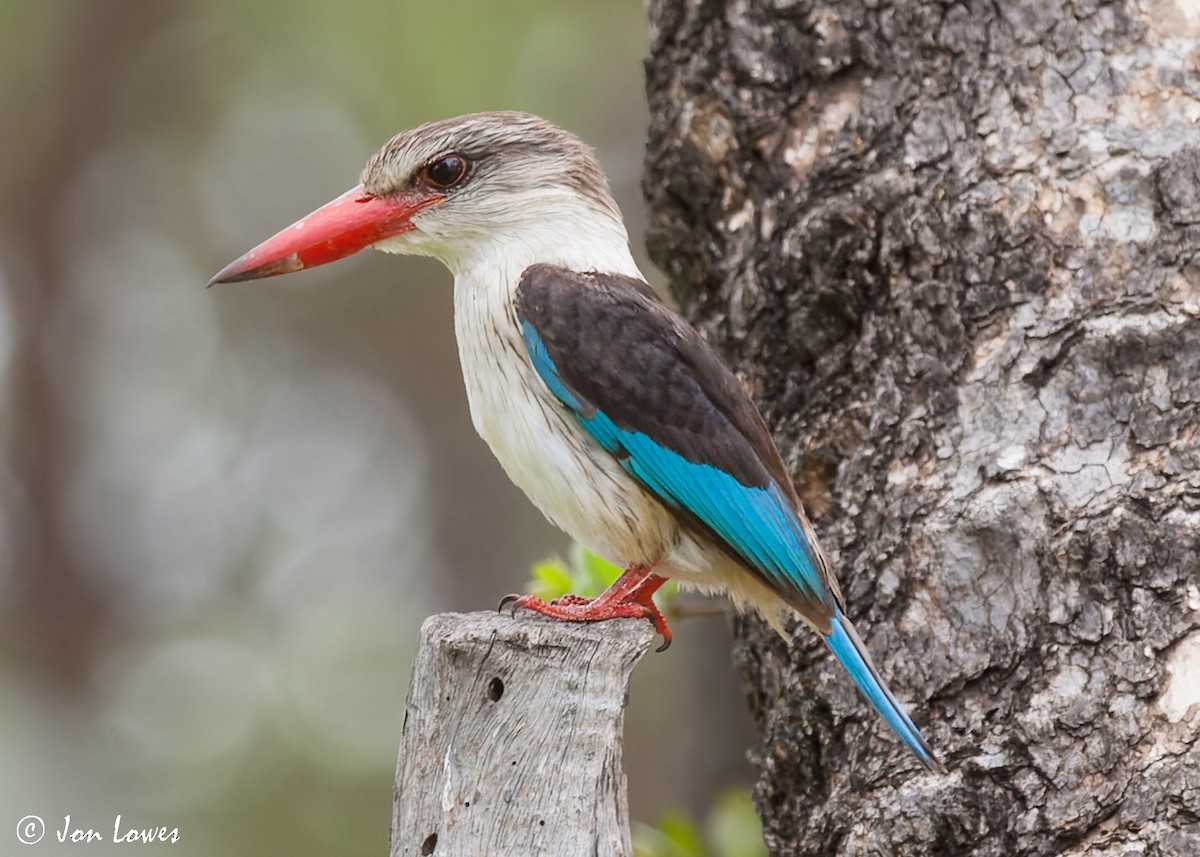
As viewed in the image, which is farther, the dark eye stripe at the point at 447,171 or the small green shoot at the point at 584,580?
the small green shoot at the point at 584,580

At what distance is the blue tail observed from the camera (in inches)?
110

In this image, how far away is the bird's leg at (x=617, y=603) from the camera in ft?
9.85

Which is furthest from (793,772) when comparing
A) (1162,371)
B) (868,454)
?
(1162,371)

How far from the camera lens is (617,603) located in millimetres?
3178

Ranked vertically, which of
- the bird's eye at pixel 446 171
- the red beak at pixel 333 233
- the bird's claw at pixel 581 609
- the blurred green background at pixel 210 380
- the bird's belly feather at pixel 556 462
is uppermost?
the blurred green background at pixel 210 380

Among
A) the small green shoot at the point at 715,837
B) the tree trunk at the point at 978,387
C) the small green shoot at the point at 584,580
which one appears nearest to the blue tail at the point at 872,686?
the tree trunk at the point at 978,387

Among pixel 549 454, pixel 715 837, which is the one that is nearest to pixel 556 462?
pixel 549 454

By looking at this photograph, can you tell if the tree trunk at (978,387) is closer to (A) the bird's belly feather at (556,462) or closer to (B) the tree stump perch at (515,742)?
(A) the bird's belly feather at (556,462)

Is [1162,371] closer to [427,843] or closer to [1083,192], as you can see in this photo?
[1083,192]

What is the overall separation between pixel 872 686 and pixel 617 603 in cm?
63

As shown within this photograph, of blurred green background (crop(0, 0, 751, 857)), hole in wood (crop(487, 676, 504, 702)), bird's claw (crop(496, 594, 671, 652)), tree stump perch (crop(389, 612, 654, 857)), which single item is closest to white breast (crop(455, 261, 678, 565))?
bird's claw (crop(496, 594, 671, 652))

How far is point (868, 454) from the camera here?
3256mm

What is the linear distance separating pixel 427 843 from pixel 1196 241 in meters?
2.07

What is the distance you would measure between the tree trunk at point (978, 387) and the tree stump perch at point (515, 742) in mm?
789
